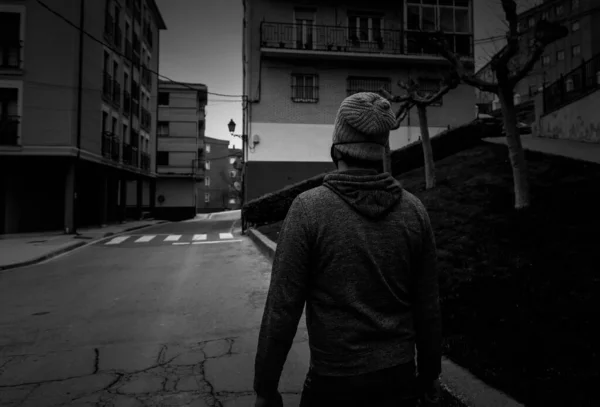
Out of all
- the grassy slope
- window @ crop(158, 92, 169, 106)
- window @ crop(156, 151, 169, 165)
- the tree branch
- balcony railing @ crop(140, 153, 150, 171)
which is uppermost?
window @ crop(158, 92, 169, 106)

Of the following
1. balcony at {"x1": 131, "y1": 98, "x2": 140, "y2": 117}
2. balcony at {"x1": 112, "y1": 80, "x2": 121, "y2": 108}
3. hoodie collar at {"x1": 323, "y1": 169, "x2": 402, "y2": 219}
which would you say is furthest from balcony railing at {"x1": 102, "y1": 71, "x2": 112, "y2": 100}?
hoodie collar at {"x1": 323, "y1": 169, "x2": 402, "y2": 219}

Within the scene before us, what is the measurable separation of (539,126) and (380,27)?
11.2 m

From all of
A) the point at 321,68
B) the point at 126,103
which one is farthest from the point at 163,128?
the point at 321,68

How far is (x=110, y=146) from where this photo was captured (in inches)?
843

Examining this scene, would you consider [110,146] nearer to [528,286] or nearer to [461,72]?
[461,72]

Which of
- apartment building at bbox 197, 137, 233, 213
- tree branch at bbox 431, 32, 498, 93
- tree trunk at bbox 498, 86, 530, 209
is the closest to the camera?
tree trunk at bbox 498, 86, 530, 209

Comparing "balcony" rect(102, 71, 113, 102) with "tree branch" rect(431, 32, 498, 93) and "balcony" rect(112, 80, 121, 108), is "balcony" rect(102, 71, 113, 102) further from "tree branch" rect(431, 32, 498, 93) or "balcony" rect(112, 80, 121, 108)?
"tree branch" rect(431, 32, 498, 93)

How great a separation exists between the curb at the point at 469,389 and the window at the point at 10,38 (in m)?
21.4

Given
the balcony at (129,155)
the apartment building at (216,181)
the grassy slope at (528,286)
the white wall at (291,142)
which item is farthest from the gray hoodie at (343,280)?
the apartment building at (216,181)

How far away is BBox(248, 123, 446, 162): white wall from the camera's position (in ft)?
65.8

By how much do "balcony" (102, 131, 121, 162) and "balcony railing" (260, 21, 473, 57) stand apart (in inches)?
404

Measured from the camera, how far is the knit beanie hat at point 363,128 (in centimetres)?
149

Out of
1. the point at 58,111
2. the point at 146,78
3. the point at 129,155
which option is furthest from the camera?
the point at 146,78

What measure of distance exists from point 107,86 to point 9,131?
6.11m
